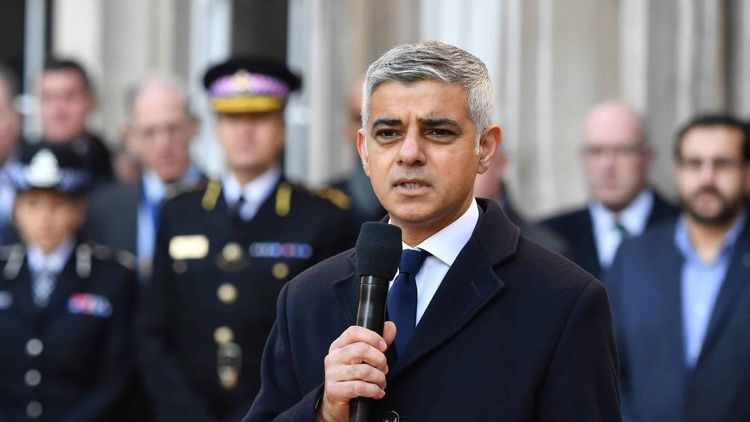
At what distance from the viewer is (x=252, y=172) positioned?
6820 millimetres

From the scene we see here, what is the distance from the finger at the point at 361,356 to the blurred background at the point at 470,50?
582cm

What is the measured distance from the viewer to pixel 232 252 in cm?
679

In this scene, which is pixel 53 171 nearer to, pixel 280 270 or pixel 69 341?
pixel 69 341

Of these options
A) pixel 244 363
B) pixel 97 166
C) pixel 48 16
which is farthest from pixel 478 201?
pixel 48 16

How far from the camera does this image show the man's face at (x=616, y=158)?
7727 mm

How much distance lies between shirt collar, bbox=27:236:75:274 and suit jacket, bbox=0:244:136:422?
0.03 m

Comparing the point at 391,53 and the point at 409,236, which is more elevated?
the point at 391,53

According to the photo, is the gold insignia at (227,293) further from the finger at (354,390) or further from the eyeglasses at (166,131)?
the finger at (354,390)

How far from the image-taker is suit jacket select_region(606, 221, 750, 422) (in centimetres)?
635

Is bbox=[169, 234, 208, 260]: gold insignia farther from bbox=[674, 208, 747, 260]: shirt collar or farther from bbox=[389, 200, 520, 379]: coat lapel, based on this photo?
bbox=[389, 200, 520, 379]: coat lapel

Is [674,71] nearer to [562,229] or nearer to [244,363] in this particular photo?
[562,229]

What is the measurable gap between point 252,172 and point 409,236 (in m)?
3.36

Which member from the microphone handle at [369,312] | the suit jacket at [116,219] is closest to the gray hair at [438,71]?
the microphone handle at [369,312]

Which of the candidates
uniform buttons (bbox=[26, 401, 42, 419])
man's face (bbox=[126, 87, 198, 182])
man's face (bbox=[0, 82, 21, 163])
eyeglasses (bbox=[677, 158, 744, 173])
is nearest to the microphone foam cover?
eyeglasses (bbox=[677, 158, 744, 173])
